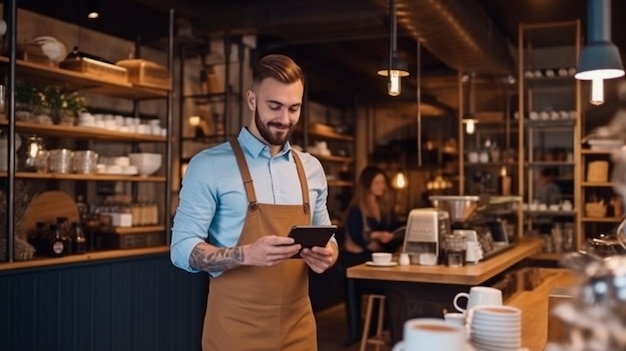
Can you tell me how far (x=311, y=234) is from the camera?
→ 6.64 ft

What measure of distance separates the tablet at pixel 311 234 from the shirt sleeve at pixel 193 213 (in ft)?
0.99

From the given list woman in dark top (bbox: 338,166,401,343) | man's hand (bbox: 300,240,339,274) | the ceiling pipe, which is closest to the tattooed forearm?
man's hand (bbox: 300,240,339,274)

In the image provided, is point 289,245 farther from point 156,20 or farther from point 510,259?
point 156,20

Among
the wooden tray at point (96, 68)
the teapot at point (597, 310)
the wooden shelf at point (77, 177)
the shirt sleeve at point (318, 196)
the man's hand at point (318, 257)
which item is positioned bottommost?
the man's hand at point (318, 257)

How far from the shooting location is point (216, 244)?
2.22 metres

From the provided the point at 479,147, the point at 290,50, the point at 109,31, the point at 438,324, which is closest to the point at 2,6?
the point at 109,31

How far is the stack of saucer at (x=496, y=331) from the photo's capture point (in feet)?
4.67

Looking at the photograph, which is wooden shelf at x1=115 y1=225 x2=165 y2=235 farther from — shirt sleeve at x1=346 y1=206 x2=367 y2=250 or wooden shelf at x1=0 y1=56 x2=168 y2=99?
shirt sleeve at x1=346 y1=206 x2=367 y2=250

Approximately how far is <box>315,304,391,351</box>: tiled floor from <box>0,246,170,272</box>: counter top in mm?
1864

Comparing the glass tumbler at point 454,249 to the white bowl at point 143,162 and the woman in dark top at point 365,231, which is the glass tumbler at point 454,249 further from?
the white bowl at point 143,162

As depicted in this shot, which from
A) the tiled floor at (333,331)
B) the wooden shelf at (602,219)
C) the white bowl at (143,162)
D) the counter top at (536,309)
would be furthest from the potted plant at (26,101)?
the wooden shelf at (602,219)

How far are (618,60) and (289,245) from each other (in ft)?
3.86

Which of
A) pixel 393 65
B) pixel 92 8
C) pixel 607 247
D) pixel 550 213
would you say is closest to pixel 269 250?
pixel 607 247

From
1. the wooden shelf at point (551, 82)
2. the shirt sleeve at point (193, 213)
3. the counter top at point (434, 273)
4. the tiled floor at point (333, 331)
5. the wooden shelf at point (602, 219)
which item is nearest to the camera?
the shirt sleeve at point (193, 213)
